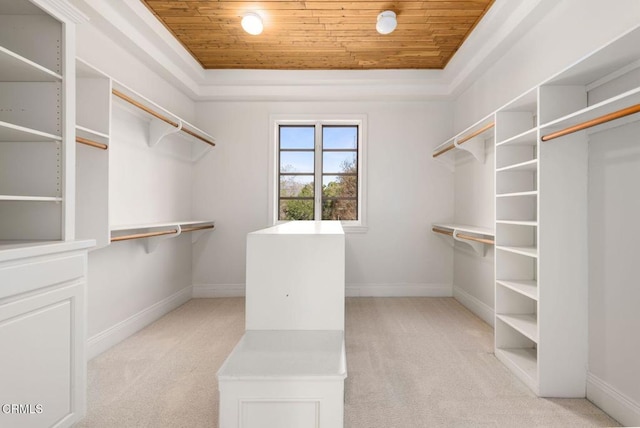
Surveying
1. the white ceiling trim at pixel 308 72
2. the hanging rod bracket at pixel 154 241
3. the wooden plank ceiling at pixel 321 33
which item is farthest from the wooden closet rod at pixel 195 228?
the wooden plank ceiling at pixel 321 33

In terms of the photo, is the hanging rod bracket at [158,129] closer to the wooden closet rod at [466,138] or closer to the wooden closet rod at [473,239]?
the wooden closet rod at [466,138]

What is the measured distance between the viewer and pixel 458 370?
7.61 ft

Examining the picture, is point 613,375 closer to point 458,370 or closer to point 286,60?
point 458,370

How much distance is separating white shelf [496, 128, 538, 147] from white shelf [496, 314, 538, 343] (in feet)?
4.05

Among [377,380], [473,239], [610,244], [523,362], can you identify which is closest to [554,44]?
[610,244]

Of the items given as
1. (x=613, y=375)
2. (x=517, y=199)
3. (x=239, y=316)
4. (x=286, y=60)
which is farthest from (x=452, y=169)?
(x=239, y=316)

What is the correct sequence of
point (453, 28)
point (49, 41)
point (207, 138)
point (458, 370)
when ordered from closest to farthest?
point (49, 41) < point (458, 370) < point (453, 28) < point (207, 138)

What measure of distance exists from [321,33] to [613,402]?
3416mm

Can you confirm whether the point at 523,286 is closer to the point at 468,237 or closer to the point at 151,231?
the point at 468,237

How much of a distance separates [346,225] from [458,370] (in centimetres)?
230

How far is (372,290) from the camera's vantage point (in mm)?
4273

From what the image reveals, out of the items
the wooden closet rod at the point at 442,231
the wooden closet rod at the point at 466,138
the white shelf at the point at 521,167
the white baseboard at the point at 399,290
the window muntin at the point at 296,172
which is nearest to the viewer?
the white shelf at the point at 521,167

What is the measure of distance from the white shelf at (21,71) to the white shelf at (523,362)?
3.16 metres

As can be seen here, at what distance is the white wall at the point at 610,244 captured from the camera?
1694 millimetres
